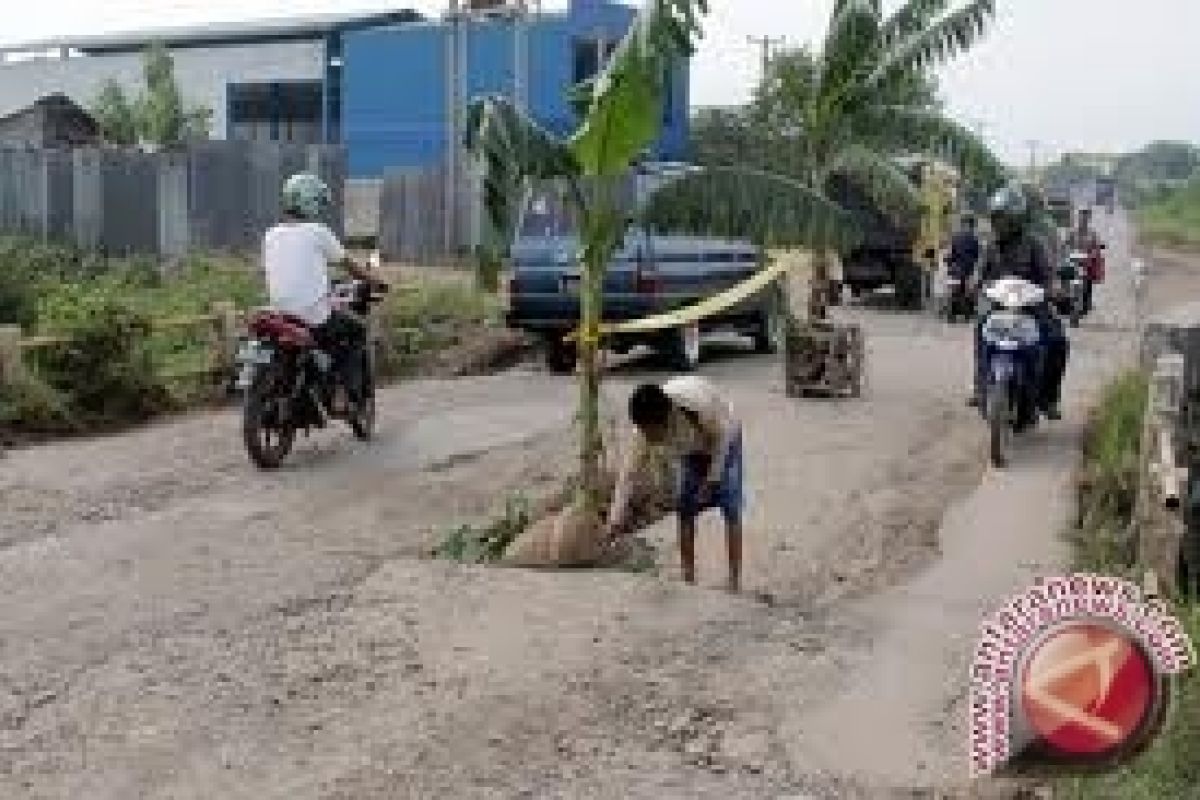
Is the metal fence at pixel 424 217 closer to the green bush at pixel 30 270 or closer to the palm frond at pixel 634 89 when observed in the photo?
the green bush at pixel 30 270

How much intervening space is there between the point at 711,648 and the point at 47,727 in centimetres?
241

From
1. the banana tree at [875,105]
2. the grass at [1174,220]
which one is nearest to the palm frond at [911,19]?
the banana tree at [875,105]

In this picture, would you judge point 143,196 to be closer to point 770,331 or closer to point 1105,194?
point 770,331

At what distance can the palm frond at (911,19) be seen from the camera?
15859mm

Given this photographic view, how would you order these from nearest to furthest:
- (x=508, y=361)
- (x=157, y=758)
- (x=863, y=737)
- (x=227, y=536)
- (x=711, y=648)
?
(x=157, y=758), (x=863, y=737), (x=711, y=648), (x=227, y=536), (x=508, y=361)

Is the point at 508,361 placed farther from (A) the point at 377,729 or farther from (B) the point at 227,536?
(A) the point at 377,729

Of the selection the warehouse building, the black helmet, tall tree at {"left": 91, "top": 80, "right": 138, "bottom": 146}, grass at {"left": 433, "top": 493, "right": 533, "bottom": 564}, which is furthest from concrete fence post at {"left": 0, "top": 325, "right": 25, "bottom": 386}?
tall tree at {"left": 91, "top": 80, "right": 138, "bottom": 146}

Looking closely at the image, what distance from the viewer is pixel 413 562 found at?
8.58m

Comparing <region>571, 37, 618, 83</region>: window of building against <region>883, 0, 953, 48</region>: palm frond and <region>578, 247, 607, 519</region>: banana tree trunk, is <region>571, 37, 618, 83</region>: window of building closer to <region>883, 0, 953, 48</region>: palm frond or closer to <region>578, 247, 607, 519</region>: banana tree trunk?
<region>883, 0, 953, 48</region>: palm frond

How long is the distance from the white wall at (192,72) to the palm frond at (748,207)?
41852mm

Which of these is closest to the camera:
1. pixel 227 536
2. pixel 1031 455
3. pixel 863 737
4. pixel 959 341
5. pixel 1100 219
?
pixel 863 737

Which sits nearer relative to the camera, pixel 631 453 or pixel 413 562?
pixel 631 453

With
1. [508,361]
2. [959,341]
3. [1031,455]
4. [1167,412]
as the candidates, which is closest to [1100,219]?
[959,341]

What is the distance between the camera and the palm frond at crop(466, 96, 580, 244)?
9070 millimetres
